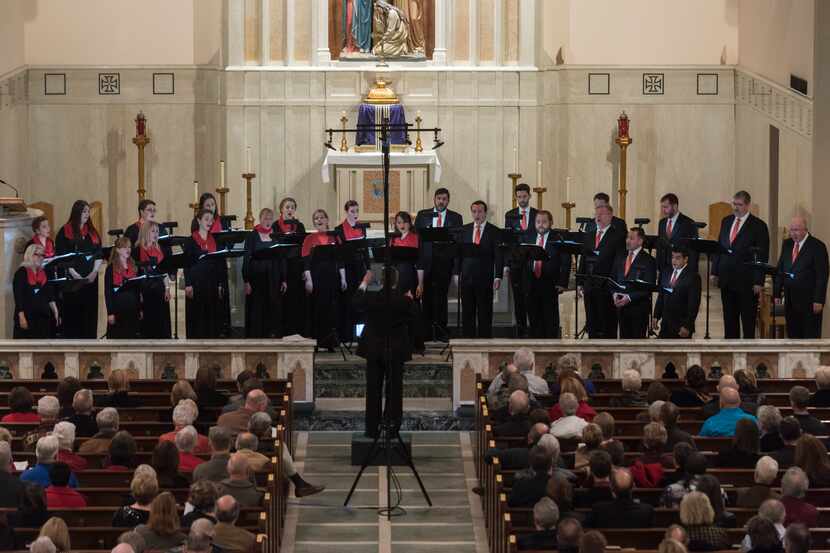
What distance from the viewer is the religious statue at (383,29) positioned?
2127cm

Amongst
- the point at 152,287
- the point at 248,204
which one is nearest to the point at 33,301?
the point at 152,287

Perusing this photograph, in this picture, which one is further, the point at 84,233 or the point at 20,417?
the point at 84,233

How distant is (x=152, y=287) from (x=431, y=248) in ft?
8.48

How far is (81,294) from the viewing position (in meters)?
15.5

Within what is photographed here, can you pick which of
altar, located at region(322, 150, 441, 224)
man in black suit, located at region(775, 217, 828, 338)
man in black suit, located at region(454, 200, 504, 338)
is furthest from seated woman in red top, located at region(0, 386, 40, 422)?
altar, located at region(322, 150, 441, 224)

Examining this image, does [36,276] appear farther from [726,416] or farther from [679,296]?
[726,416]

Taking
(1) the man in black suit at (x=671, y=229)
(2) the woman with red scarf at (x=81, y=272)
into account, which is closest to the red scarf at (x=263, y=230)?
(2) the woman with red scarf at (x=81, y=272)

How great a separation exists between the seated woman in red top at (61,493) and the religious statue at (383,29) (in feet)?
40.3

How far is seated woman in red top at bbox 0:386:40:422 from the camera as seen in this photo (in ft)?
37.6

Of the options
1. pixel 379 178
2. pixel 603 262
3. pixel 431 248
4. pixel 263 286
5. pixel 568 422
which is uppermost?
pixel 379 178

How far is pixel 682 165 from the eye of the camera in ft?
68.2

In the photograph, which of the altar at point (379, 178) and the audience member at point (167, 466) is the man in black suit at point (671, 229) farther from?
the audience member at point (167, 466)

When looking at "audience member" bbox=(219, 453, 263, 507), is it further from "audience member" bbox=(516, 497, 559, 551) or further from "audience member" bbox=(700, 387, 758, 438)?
"audience member" bbox=(700, 387, 758, 438)

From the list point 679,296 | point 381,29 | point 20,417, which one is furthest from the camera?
point 381,29
